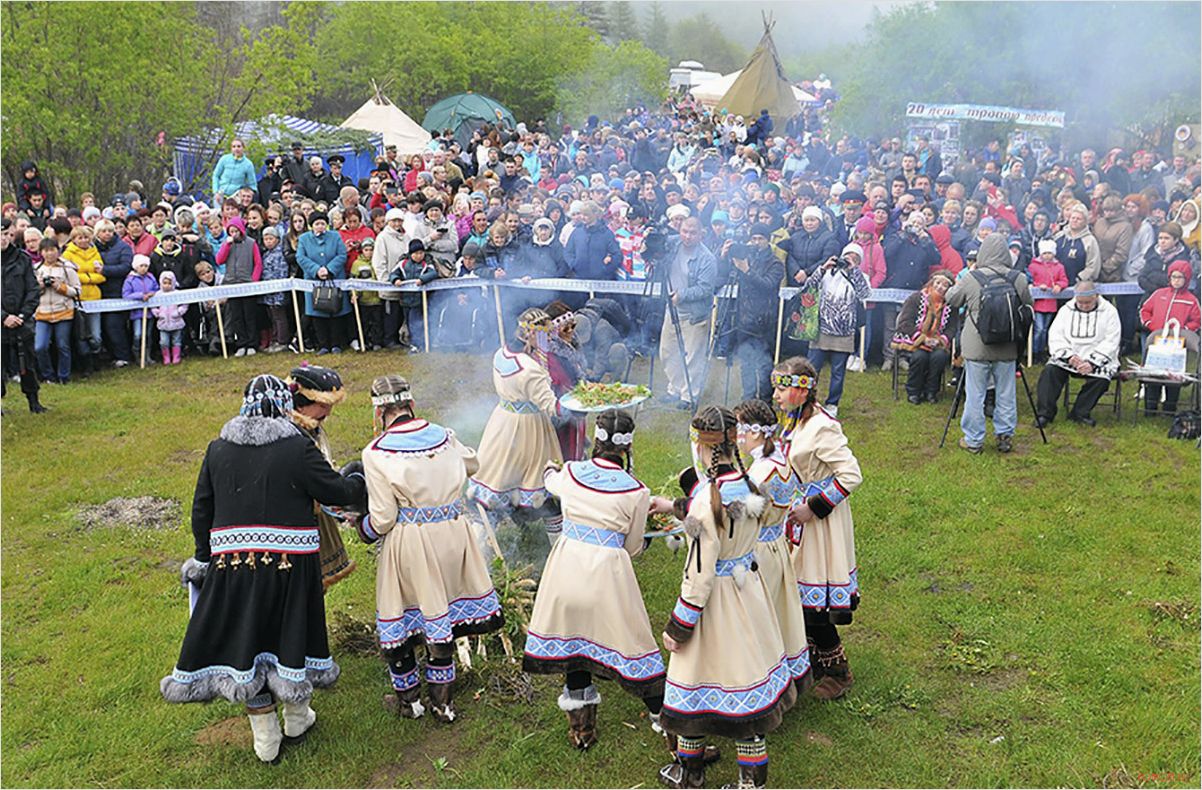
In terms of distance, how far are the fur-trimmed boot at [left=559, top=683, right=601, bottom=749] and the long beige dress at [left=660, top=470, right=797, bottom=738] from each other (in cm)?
64

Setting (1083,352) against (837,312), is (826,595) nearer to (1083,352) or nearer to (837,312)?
(837,312)

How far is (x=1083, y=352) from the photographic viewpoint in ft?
32.6

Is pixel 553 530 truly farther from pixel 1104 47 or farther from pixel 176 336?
pixel 1104 47

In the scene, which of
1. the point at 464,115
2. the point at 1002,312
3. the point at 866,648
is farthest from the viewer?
the point at 464,115

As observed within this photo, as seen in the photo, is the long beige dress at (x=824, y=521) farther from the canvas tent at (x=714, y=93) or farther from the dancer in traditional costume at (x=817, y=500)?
the canvas tent at (x=714, y=93)

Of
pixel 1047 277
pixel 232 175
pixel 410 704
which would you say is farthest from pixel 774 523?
pixel 232 175

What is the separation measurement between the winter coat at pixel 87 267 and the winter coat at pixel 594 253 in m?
5.99

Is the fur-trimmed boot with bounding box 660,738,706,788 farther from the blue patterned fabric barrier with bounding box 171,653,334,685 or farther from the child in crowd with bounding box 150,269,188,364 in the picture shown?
the child in crowd with bounding box 150,269,188,364

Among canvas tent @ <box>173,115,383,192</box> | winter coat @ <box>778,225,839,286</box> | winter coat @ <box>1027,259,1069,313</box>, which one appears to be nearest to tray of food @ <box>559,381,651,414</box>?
winter coat @ <box>778,225,839,286</box>

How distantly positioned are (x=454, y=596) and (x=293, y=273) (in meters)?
9.30

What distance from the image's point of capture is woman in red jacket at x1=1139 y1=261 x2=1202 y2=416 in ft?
32.6

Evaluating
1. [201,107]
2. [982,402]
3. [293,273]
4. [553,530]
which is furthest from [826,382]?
[201,107]

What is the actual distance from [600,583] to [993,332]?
18.3ft

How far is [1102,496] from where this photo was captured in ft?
27.1
